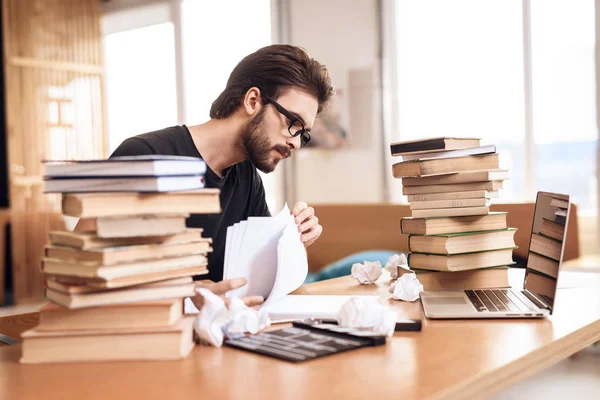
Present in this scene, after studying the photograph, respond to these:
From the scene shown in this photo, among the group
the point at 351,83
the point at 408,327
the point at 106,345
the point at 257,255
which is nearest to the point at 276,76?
the point at 257,255

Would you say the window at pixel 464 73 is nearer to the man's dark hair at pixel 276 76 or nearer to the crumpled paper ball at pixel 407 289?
the man's dark hair at pixel 276 76

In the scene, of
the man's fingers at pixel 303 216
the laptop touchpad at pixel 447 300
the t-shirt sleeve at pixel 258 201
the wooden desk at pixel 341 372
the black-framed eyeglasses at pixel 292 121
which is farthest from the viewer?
the t-shirt sleeve at pixel 258 201

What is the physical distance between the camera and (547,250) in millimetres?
1438

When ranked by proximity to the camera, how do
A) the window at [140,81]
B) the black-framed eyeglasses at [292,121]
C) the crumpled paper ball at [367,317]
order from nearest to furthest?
1. the crumpled paper ball at [367,317]
2. the black-framed eyeglasses at [292,121]
3. the window at [140,81]

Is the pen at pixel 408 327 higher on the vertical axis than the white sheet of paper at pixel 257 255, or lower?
lower

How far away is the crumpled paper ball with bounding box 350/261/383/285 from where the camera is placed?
186 cm

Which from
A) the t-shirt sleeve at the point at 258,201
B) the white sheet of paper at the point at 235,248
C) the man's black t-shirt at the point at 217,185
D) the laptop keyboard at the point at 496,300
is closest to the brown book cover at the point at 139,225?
the white sheet of paper at the point at 235,248

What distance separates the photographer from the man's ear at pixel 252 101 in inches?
84.6

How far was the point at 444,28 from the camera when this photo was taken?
4.83 m

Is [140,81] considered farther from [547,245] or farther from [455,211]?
[547,245]

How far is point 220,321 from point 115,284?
0.20 metres

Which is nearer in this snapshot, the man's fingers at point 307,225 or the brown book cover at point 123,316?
the brown book cover at point 123,316

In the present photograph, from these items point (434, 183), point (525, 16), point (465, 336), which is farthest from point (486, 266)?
point (525, 16)

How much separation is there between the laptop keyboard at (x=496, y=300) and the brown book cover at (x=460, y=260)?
0.07 meters
